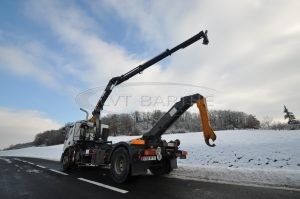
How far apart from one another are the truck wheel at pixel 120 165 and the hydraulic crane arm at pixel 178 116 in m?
0.97

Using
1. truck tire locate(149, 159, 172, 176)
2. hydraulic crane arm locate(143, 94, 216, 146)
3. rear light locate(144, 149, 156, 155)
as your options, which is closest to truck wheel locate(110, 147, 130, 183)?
rear light locate(144, 149, 156, 155)

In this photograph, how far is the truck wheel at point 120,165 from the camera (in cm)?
845

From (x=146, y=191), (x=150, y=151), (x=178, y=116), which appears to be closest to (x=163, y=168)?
(x=150, y=151)

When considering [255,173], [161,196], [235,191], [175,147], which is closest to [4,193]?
[161,196]

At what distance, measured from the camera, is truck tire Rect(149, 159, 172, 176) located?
9.80 m

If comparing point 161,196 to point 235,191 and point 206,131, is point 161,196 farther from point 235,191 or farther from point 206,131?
point 206,131

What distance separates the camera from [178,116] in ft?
29.6

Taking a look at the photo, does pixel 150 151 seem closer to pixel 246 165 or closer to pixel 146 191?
pixel 146 191

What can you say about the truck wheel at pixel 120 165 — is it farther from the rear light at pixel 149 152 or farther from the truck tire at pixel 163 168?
the truck tire at pixel 163 168

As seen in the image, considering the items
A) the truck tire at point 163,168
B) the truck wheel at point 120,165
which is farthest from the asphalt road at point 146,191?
the truck tire at point 163,168

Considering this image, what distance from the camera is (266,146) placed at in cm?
2061

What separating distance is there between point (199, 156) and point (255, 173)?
12.9 meters

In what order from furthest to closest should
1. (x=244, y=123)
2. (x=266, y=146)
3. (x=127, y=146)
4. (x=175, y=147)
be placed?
1. (x=244, y=123)
2. (x=266, y=146)
3. (x=175, y=147)
4. (x=127, y=146)

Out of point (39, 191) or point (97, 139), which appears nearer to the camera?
point (39, 191)
